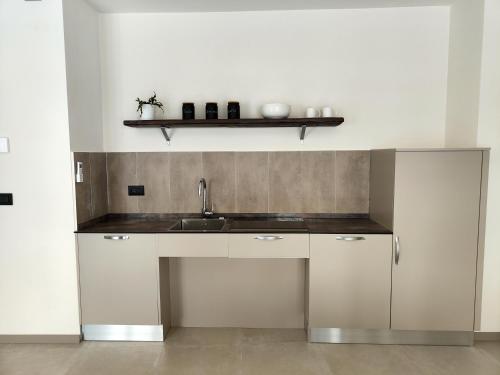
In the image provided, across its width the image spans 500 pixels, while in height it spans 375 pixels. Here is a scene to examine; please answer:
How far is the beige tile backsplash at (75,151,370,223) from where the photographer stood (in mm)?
2832

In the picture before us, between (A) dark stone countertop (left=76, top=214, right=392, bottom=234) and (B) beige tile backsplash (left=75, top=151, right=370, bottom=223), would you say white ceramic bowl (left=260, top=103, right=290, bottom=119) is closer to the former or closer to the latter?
(B) beige tile backsplash (left=75, top=151, right=370, bottom=223)

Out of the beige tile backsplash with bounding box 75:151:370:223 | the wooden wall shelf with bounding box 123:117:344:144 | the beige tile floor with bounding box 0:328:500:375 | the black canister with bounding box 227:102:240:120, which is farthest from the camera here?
the beige tile backsplash with bounding box 75:151:370:223

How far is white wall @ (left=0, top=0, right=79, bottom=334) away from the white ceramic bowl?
1493 mm

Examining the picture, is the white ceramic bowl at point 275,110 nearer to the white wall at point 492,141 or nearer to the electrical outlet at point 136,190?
the electrical outlet at point 136,190

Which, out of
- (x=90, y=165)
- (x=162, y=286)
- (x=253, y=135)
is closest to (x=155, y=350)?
(x=162, y=286)

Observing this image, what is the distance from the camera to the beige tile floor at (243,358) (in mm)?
2168

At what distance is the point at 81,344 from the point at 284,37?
297 centimetres

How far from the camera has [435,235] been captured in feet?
7.66

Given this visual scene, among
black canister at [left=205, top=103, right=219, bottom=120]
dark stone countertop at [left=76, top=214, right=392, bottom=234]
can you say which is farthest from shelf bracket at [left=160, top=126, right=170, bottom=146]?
dark stone countertop at [left=76, top=214, right=392, bottom=234]

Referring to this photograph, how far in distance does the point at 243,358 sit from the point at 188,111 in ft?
6.36

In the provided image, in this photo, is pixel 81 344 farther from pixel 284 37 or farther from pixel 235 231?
pixel 284 37

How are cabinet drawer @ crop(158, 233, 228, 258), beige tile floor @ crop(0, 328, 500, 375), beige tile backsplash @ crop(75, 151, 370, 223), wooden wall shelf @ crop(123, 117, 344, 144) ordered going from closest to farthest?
beige tile floor @ crop(0, 328, 500, 375) → cabinet drawer @ crop(158, 233, 228, 258) → wooden wall shelf @ crop(123, 117, 344, 144) → beige tile backsplash @ crop(75, 151, 370, 223)

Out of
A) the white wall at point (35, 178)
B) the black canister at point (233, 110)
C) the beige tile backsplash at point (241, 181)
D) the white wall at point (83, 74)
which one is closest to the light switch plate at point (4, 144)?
the white wall at point (35, 178)

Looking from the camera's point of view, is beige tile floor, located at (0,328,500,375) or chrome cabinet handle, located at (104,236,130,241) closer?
beige tile floor, located at (0,328,500,375)
